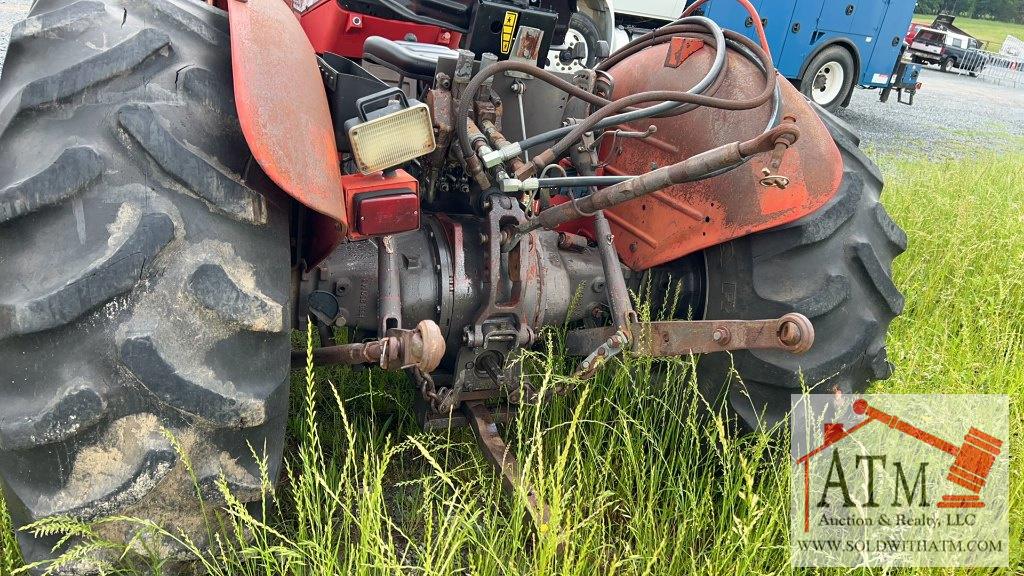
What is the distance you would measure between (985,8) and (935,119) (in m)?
46.7

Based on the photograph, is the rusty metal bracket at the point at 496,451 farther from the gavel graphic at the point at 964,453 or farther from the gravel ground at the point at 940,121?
the gravel ground at the point at 940,121

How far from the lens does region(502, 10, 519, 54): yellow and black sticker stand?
228cm

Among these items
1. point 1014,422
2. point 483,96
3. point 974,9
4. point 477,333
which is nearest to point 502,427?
point 477,333

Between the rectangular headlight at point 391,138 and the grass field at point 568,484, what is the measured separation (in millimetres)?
513

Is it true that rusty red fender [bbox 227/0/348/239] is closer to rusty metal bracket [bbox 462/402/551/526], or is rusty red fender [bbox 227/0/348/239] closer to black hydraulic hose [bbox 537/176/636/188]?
black hydraulic hose [bbox 537/176/636/188]

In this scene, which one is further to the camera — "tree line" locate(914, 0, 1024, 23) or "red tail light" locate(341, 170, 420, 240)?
"tree line" locate(914, 0, 1024, 23)

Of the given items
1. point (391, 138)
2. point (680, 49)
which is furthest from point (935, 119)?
point (391, 138)

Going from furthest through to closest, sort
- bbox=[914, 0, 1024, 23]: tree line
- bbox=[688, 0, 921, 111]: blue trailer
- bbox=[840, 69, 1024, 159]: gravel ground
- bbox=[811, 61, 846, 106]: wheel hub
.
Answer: bbox=[914, 0, 1024, 23]: tree line → bbox=[811, 61, 846, 106]: wheel hub → bbox=[840, 69, 1024, 159]: gravel ground → bbox=[688, 0, 921, 111]: blue trailer

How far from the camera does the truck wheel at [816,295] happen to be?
6.85ft

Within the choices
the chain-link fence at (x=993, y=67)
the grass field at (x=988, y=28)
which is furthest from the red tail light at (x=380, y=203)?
the grass field at (x=988, y=28)

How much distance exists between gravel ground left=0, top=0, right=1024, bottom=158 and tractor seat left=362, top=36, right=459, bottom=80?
6333mm

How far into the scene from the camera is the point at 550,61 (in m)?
2.85

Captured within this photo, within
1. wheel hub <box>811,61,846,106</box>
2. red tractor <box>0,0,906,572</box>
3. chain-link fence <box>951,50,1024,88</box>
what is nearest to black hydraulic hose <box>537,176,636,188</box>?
red tractor <box>0,0,906,572</box>

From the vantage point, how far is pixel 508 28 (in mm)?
2297
